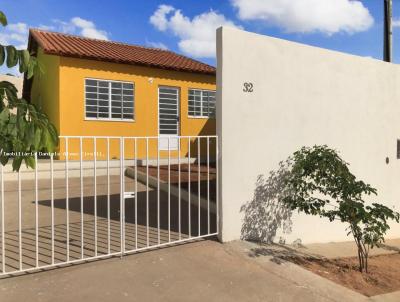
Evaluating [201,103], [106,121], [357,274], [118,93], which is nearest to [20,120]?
[357,274]

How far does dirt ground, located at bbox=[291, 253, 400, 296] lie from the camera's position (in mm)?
5108

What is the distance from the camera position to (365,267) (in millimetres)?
5836

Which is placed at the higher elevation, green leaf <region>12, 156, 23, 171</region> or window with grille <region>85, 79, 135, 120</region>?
window with grille <region>85, 79, 135, 120</region>

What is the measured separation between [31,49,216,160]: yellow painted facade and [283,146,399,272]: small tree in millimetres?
7860

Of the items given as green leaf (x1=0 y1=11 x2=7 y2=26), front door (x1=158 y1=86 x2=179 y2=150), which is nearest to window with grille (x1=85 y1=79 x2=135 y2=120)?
front door (x1=158 y1=86 x2=179 y2=150)

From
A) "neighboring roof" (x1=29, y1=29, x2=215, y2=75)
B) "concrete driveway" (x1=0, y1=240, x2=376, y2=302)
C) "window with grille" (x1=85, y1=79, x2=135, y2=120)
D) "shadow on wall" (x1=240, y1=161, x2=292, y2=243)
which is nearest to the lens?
"concrete driveway" (x1=0, y1=240, x2=376, y2=302)

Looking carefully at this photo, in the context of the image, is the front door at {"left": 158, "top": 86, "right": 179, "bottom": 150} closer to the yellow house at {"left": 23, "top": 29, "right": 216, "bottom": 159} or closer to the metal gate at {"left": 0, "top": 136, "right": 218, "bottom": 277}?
the yellow house at {"left": 23, "top": 29, "right": 216, "bottom": 159}

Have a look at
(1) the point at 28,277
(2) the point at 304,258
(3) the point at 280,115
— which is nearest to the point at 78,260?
(1) the point at 28,277

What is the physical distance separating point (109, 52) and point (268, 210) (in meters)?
9.97

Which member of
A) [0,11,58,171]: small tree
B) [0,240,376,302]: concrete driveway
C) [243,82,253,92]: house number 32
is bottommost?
[0,240,376,302]: concrete driveway

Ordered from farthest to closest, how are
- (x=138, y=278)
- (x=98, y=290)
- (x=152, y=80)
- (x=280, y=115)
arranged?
(x=152, y=80), (x=280, y=115), (x=138, y=278), (x=98, y=290)

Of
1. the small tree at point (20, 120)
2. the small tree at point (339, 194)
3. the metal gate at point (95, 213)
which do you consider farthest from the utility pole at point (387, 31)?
the small tree at point (20, 120)

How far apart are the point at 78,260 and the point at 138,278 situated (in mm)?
805

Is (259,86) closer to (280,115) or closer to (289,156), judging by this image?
(280,115)
